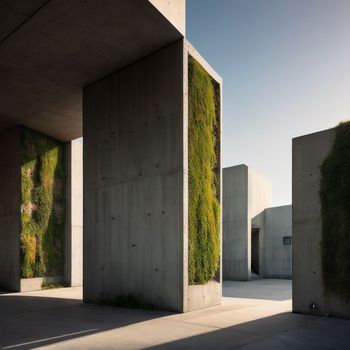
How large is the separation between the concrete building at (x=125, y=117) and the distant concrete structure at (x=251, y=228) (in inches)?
415

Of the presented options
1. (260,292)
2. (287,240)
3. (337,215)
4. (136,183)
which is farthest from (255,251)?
(337,215)

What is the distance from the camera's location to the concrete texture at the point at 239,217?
20219 millimetres

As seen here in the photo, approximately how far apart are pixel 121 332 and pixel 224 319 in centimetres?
215

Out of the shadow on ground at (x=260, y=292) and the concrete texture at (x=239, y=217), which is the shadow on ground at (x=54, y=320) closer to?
the shadow on ground at (x=260, y=292)

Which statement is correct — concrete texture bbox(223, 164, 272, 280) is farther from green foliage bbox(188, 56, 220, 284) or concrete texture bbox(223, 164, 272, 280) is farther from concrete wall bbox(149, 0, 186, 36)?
concrete wall bbox(149, 0, 186, 36)

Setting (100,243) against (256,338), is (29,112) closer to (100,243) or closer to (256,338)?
(100,243)

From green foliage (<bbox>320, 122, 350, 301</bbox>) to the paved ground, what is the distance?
2.57ft

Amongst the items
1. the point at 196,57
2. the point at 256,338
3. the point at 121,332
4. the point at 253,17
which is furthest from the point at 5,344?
the point at 253,17

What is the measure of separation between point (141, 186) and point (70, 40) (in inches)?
142

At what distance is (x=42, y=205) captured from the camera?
48.9 feet

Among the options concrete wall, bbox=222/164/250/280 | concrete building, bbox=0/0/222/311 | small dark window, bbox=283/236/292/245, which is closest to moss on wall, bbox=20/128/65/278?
concrete building, bbox=0/0/222/311

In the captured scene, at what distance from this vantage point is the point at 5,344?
5727 millimetres

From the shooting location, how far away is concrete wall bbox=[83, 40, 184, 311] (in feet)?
28.7

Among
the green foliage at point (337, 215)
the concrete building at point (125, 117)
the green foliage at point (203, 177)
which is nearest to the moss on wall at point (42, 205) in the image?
the concrete building at point (125, 117)
